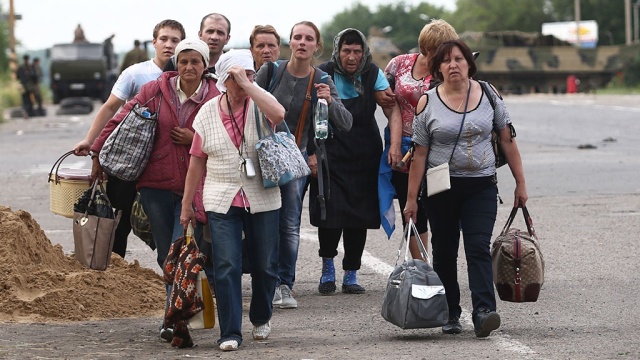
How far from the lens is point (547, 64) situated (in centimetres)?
6431

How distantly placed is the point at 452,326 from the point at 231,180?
1574 millimetres

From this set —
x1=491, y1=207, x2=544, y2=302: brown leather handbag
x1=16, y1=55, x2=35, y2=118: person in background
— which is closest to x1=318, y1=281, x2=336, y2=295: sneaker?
x1=491, y1=207, x2=544, y2=302: brown leather handbag

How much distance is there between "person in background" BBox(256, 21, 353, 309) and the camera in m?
9.15

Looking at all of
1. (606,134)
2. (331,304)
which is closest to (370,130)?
(331,304)

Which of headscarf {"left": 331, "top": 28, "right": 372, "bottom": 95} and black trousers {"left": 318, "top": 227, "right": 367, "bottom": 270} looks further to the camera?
black trousers {"left": 318, "top": 227, "right": 367, "bottom": 270}

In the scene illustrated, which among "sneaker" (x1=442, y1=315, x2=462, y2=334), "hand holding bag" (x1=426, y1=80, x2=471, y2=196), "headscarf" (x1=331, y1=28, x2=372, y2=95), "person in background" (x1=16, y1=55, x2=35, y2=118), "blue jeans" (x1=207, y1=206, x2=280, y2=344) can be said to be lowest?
"person in background" (x1=16, y1=55, x2=35, y2=118)

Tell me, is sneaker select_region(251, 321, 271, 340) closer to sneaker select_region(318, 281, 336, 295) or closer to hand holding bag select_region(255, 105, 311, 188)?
hand holding bag select_region(255, 105, 311, 188)

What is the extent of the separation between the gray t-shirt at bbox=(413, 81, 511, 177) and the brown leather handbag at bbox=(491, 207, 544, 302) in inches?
17.1

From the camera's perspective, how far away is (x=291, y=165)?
25.6ft

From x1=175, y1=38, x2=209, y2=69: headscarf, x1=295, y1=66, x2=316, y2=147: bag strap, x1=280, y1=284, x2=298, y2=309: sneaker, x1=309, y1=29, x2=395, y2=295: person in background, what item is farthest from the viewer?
x1=309, y1=29, x2=395, y2=295: person in background

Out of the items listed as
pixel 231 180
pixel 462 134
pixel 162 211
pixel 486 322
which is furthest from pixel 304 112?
pixel 486 322

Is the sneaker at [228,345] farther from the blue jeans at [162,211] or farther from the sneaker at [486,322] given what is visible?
the sneaker at [486,322]

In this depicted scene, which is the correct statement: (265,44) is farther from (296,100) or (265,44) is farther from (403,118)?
(403,118)

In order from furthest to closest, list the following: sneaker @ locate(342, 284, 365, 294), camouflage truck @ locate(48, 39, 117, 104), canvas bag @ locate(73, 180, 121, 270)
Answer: camouflage truck @ locate(48, 39, 117, 104), sneaker @ locate(342, 284, 365, 294), canvas bag @ locate(73, 180, 121, 270)
